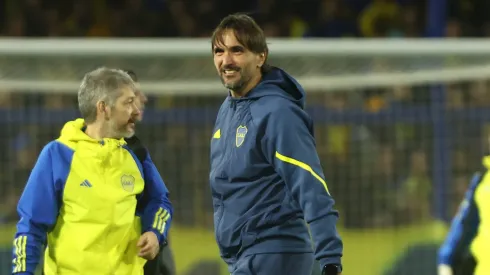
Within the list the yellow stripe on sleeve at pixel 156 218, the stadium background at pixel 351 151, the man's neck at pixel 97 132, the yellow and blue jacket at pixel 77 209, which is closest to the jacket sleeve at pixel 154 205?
the yellow stripe on sleeve at pixel 156 218

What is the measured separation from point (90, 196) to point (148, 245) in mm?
330

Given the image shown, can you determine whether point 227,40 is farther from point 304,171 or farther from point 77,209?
point 77,209

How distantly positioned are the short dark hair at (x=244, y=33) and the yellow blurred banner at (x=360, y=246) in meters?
3.42

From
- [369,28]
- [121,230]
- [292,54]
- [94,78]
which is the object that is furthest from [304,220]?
[369,28]

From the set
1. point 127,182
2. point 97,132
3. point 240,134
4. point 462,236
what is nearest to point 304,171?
point 240,134

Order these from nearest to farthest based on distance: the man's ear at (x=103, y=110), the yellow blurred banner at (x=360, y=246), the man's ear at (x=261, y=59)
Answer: the man's ear at (x=261, y=59) → the man's ear at (x=103, y=110) → the yellow blurred banner at (x=360, y=246)

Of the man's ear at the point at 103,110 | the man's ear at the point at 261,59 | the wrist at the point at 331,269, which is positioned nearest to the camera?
the wrist at the point at 331,269

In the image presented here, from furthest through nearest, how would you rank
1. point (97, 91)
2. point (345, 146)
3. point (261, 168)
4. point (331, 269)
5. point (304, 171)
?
point (345, 146)
point (97, 91)
point (261, 168)
point (304, 171)
point (331, 269)

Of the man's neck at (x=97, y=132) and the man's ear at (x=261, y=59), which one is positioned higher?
the man's ear at (x=261, y=59)

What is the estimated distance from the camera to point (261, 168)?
3.76m

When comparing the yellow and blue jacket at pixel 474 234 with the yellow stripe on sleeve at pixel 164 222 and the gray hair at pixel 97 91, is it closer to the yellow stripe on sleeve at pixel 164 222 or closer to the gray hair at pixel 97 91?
the yellow stripe on sleeve at pixel 164 222

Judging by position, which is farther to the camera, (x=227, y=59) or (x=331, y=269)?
(x=227, y=59)

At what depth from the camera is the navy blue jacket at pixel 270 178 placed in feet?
11.9

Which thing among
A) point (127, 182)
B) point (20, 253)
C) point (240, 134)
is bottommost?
point (20, 253)
